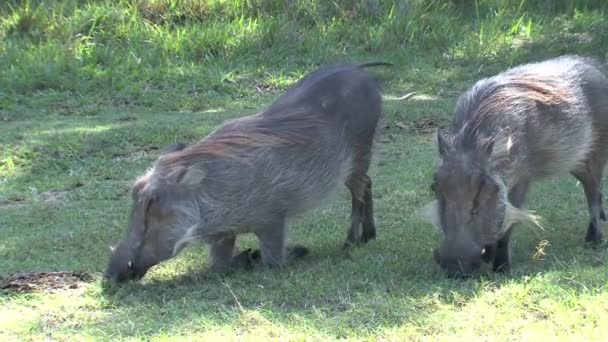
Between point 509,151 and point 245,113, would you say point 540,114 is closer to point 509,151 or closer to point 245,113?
point 509,151

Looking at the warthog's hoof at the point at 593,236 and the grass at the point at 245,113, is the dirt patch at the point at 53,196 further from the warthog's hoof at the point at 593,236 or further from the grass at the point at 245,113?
the warthog's hoof at the point at 593,236

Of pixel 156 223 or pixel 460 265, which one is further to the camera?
pixel 156 223

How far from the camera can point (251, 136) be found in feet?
16.5

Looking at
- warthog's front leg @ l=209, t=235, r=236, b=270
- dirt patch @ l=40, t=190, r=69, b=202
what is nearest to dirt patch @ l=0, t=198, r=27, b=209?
dirt patch @ l=40, t=190, r=69, b=202

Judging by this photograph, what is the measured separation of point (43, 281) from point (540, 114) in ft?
8.33

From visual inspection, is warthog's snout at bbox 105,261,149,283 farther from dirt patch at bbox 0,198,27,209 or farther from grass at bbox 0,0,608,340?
dirt patch at bbox 0,198,27,209

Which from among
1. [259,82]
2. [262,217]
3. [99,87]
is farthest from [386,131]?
[262,217]

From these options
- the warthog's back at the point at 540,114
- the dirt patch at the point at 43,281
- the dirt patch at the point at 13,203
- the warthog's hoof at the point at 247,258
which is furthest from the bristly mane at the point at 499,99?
the dirt patch at the point at 13,203

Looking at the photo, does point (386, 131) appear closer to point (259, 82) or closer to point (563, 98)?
point (259, 82)

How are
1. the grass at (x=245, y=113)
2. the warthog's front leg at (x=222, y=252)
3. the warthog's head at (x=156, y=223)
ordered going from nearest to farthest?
the grass at (x=245, y=113), the warthog's head at (x=156, y=223), the warthog's front leg at (x=222, y=252)

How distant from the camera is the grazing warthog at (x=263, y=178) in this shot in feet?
15.5

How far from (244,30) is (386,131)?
2.93 meters

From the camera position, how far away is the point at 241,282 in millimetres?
4648

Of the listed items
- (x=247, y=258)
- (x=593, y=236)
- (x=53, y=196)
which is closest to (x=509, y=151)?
(x=593, y=236)
